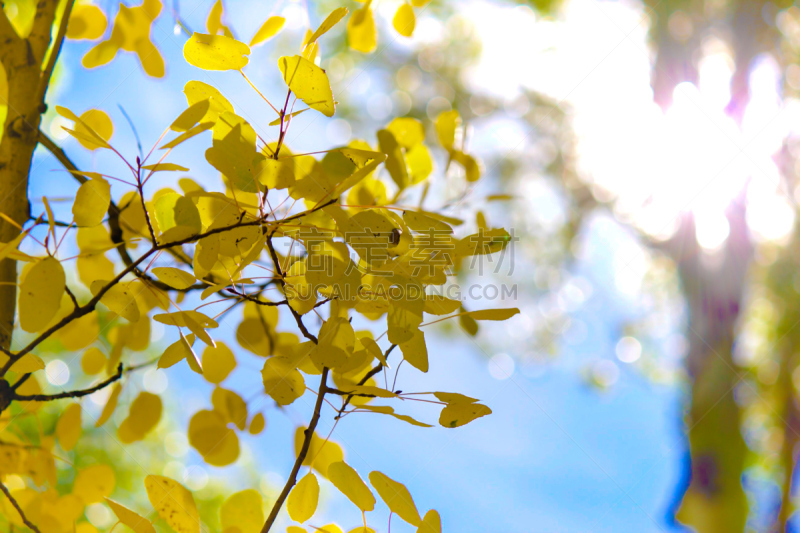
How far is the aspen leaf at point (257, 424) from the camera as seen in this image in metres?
0.43

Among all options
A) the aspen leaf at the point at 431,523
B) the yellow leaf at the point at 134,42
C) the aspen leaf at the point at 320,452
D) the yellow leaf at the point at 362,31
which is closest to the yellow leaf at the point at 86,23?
the yellow leaf at the point at 134,42

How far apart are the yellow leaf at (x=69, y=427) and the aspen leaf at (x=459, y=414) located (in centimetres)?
41

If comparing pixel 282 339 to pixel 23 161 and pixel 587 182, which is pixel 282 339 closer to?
pixel 23 161

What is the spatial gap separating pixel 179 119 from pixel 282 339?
0.28 meters

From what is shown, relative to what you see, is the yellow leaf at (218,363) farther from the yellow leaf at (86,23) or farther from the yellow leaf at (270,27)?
the yellow leaf at (86,23)

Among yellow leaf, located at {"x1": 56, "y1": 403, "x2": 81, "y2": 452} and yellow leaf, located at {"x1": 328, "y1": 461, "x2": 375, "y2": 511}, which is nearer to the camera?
yellow leaf, located at {"x1": 328, "y1": 461, "x2": 375, "y2": 511}

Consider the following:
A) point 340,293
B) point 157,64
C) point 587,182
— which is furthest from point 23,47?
point 587,182

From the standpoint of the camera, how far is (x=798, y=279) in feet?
7.48

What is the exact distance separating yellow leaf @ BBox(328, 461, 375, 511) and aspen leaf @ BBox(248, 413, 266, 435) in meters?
0.16

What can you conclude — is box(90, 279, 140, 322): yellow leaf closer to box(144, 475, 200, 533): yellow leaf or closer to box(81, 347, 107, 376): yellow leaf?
box(144, 475, 200, 533): yellow leaf

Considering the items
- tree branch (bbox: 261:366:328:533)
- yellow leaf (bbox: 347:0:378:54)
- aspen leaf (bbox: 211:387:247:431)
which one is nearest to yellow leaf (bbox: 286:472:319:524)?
tree branch (bbox: 261:366:328:533)

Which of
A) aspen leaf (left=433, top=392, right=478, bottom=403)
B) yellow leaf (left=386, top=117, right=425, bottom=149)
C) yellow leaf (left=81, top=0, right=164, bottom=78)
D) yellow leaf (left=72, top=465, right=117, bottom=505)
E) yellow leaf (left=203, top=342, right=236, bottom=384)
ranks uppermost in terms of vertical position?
yellow leaf (left=81, top=0, right=164, bottom=78)

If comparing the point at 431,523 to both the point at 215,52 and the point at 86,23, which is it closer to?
the point at 215,52

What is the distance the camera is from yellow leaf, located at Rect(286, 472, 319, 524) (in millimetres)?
323
